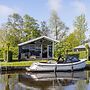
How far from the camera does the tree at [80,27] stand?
7362cm

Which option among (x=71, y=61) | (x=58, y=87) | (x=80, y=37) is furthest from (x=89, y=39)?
(x=58, y=87)

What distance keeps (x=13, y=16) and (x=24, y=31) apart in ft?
17.8

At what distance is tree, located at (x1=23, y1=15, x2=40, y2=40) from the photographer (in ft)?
230

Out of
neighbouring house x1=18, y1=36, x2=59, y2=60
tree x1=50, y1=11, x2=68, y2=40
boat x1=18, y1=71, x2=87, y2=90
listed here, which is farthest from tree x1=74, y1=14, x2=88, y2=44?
boat x1=18, y1=71, x2=87, y2=90

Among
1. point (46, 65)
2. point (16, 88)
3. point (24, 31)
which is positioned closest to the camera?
point (16, 88)

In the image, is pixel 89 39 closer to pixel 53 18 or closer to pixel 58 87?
pixel 53 18

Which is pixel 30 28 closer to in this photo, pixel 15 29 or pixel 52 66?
pixel 15 29

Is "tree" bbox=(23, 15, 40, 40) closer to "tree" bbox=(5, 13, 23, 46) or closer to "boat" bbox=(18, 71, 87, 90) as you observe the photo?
"tree" bbox=(5, 13, 23, 46)

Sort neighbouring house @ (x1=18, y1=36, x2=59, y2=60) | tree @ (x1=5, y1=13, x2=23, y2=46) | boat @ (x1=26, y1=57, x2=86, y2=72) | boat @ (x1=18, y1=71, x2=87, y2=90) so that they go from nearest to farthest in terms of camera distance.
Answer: boat @ (x1=18, y1=71, x2=87, y2=90), boat @ (x1=26, y1=57, x2=86, y2=72), neighbouring house @ (x1=18, y1=36, x2=59, y2=60), tree @ (x1=5, y1=13, x2=23, y2=46)

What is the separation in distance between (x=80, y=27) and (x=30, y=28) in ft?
41.0

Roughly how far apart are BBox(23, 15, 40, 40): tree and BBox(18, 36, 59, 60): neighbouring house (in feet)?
71.9

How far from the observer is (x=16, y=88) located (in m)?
20.1

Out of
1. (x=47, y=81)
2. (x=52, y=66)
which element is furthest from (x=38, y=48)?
(x=47, y=81)

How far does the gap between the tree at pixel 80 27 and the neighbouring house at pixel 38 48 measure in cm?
2665
